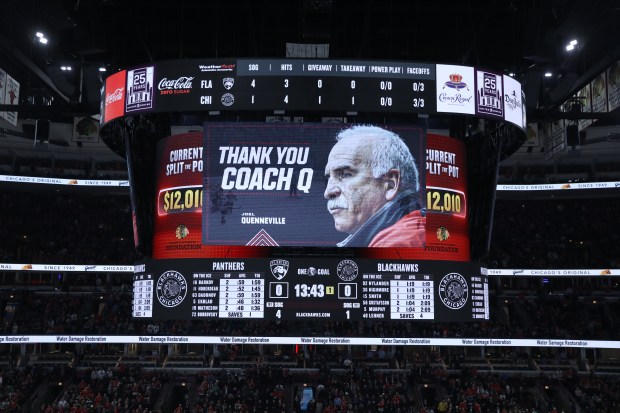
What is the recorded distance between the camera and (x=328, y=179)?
630 inches

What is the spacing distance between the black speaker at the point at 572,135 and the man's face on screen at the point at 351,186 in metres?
10.1

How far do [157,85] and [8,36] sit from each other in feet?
16.6

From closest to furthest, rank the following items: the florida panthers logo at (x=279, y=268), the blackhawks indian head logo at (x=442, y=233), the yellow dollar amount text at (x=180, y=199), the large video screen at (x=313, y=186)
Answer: the florida panthers logo at (x=279, y=268), the large video screen at (x=313, y=186), the yellow dollar amount text at (x=180, y=199), the blackhawks indian head logo at (x=442, y=233)

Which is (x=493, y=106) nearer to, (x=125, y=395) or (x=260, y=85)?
(x=260, y=85)

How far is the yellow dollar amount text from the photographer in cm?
1659

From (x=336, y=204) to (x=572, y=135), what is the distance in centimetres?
1094

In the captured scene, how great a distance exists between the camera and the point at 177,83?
1603 cm

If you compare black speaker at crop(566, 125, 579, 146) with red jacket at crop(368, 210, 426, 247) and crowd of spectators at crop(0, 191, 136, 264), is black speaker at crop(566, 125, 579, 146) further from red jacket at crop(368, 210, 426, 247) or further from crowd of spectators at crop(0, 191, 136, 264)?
crowd of spectators at crop(0, 191, 136, 264)

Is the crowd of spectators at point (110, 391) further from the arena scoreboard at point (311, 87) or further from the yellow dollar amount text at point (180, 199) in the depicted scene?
the arena scoreboard at point (311, 87)

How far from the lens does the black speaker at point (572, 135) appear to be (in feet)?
77.1

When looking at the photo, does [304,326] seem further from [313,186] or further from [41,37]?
[41,37]

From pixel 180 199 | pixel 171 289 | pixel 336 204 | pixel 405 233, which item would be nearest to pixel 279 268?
pixel 336 204

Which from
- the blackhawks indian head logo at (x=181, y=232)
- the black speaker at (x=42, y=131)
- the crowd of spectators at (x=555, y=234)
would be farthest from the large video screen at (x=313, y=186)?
the crowd of spectators at (x=555, y=234)

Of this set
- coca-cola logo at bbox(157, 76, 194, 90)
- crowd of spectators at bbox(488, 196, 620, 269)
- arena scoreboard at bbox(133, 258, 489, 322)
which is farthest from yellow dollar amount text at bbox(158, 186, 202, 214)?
crowd of spectators at bbox(488, 196, 620, 269)
